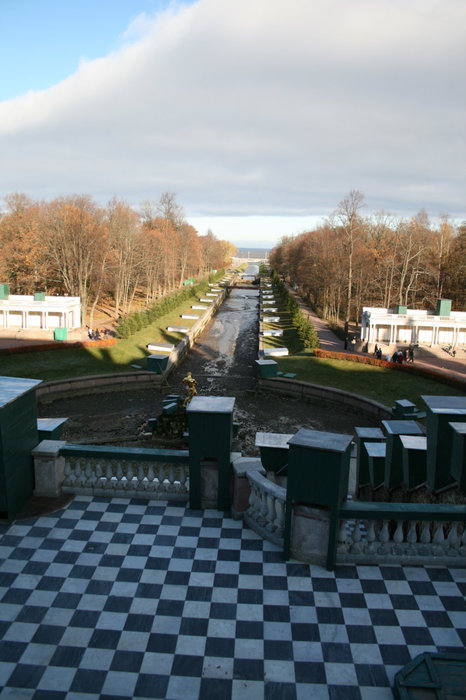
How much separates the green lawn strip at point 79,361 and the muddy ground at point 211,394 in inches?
108

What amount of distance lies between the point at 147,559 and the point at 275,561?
65.0 inches

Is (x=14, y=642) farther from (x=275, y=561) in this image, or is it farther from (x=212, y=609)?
(x=275, y=561)

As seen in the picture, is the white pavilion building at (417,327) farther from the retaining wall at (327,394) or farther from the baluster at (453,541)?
the baluster at (453,541)

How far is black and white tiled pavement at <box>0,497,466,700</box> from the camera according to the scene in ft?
14.8

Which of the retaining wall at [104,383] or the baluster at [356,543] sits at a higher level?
the baluster at [356,543]

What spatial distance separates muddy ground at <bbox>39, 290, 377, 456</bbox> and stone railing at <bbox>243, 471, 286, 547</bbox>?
377 inches

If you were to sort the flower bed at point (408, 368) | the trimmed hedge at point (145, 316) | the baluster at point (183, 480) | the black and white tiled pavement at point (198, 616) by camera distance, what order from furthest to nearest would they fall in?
the trimmed hedge at point (145, 316) < the flower bed at point (408, 368) < the baluster at point (183, 480) < the black and white tiled pavement at point (198, 616)

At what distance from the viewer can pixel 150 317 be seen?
1613 inches

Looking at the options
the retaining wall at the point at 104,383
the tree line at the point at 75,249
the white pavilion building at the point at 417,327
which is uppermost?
the tree line at the point at 75,249

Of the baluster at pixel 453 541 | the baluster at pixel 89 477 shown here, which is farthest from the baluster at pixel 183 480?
the baluster at pixel 453 541

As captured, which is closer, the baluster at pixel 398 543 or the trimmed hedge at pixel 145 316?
the baluster at pixel 398 543

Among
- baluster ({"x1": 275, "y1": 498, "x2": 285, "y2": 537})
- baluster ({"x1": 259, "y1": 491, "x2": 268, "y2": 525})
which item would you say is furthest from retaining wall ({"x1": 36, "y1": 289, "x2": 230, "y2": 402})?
baluster ({"x1": 275, "y1": 498, "x2": 285, "y2": 537})

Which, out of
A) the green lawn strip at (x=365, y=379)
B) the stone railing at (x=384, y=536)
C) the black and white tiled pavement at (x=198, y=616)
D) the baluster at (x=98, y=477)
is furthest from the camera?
the green lawn strip at (x=365, y=379)

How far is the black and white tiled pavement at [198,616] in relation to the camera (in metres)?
4.50
